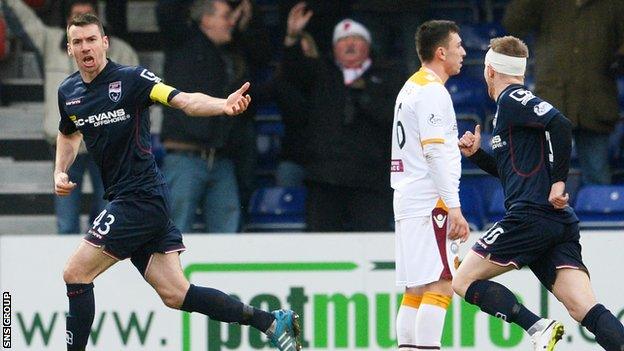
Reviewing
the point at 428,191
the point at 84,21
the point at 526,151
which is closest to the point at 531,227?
the point at 526,151

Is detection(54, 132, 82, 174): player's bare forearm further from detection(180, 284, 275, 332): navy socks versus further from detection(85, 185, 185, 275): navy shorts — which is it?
detection(180, 284, 275, 332): navy socks

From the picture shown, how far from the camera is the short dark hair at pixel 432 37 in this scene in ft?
28.0

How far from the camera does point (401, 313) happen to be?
861 cm

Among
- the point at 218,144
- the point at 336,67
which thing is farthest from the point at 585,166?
the point at 218,144

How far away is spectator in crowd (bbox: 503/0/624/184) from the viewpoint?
11.0 metres

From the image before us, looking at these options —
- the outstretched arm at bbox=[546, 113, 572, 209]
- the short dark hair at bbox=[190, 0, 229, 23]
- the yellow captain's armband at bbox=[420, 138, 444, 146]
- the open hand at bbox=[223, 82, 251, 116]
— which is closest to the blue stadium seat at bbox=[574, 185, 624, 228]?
the yellow captain's armband at bbox=[420, 138, 444, 146]

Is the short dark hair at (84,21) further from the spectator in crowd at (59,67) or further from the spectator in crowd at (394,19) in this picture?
the spectator in crowd at (394,19)

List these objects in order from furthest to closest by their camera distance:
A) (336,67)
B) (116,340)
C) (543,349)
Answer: (336,67), (116,340), (543,349)

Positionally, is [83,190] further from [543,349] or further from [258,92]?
[543,349]

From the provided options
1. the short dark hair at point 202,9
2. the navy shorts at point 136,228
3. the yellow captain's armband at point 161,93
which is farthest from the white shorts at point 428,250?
the short dark hair at point 202,9

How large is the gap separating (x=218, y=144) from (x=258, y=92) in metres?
0.59

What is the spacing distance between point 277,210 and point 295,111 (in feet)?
2.51

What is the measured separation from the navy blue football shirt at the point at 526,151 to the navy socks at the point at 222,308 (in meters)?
1.54

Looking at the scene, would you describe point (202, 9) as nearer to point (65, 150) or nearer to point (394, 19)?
point (394, 19)
